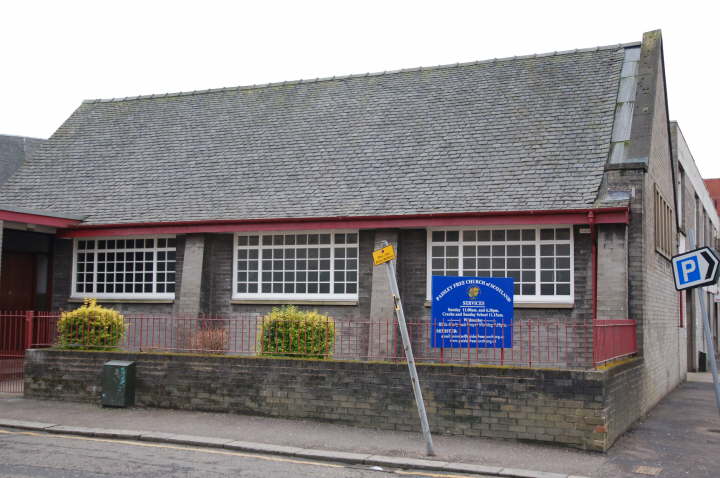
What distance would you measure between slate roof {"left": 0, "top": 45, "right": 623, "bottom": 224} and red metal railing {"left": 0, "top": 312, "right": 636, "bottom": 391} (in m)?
2.60

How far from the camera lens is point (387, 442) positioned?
1107 centimetres

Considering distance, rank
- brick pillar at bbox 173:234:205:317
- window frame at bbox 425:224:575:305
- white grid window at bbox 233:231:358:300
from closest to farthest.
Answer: window frame at bbox 425:224:575:305 < white grid window at bbox 233:231:358:300 < brick pillar at bbox 173:234:205:317

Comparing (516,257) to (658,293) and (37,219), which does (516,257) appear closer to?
(658,293)

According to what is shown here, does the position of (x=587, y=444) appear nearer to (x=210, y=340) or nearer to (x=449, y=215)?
(x=449, y=215)

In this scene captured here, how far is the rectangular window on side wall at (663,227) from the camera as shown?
17438 mm

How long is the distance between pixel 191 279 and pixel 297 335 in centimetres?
557

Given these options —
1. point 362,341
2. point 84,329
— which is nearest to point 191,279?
point 84,329

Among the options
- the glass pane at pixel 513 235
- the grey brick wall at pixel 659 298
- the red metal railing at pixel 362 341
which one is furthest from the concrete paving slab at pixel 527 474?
the glass pane at pixel 513 235

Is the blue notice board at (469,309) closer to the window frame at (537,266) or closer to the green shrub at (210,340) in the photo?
the window frame at (537,266)

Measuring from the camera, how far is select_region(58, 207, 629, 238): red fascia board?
14.7 meters

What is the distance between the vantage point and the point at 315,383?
12.5 m

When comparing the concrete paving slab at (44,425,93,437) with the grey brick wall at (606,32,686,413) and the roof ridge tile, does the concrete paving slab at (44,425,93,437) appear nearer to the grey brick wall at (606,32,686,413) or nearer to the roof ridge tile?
the grey brick wall at (606,32,686,413)

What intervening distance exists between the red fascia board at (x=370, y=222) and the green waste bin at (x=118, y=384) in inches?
187

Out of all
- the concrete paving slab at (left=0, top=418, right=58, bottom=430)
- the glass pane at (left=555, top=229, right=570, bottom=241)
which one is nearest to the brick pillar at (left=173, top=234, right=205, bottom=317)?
the concrete paving slab at (left=0, top=418, right=58, bottom=430)
